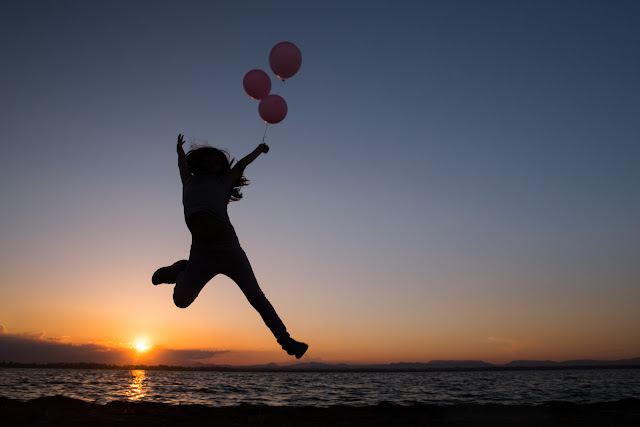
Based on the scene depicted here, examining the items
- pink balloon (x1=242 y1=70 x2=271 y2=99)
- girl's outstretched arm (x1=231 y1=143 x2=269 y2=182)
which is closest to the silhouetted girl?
girl's outstretched arm (x1=231 y1=143 x2=269 y2=182)

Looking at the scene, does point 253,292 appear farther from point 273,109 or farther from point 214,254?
point 273,109

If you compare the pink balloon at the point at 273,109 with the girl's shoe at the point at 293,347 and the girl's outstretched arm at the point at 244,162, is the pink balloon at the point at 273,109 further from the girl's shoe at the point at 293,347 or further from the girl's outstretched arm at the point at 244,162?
the girl's shoe at the point at 293,347

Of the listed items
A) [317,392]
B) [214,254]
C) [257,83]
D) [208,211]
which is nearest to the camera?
[208,211]

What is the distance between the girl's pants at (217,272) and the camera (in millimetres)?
4477

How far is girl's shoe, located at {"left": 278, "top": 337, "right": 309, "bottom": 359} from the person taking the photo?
4469mm

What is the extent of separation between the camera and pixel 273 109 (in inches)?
247

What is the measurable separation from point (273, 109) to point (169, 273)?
273 centimetres

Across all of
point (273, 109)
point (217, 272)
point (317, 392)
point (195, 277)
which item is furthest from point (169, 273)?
point (317, 392)

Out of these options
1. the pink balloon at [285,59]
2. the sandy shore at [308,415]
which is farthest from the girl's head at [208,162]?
the sandy shore at [308,415]

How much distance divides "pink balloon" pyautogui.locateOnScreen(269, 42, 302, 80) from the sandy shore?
268 inches

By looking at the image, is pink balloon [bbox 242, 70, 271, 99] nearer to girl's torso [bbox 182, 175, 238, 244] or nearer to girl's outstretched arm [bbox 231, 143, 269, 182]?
girl's outstretched arm [bbox 231, 143, 269, 182]

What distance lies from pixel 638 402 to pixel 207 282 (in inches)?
551

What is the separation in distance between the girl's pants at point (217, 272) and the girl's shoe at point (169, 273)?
0.42 m

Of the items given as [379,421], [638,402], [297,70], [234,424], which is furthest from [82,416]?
[638,402]
